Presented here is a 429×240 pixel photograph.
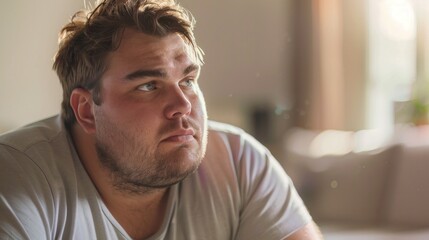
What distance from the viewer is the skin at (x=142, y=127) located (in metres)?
0.98

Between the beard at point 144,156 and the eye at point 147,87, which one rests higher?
the eye at point 147,87

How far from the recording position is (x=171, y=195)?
1055 mm

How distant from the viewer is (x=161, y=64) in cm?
98

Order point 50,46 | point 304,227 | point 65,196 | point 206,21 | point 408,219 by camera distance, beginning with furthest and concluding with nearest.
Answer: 1. point 206,21
2. point 50,46
3. point 408,219
4. point 304,227
5. point 65,196

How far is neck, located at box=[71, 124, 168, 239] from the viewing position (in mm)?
1028

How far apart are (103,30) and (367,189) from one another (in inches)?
53.3

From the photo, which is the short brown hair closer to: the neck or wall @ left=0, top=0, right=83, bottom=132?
the neck

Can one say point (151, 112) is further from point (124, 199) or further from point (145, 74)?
point (124, 199)

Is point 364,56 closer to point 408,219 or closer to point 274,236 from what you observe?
point 408,219

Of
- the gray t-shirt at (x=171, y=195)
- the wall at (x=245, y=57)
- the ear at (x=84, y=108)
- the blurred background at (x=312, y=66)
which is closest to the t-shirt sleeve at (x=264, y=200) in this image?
the gray t-shirt at (x=171, y=195)

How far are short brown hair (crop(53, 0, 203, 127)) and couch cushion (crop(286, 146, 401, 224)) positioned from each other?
1192mm

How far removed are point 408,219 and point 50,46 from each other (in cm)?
128

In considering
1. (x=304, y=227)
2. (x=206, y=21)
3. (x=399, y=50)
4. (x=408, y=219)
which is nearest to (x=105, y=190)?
(x=304, y=227)

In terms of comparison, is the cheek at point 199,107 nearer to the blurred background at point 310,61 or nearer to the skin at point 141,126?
the skin at point 141,126
